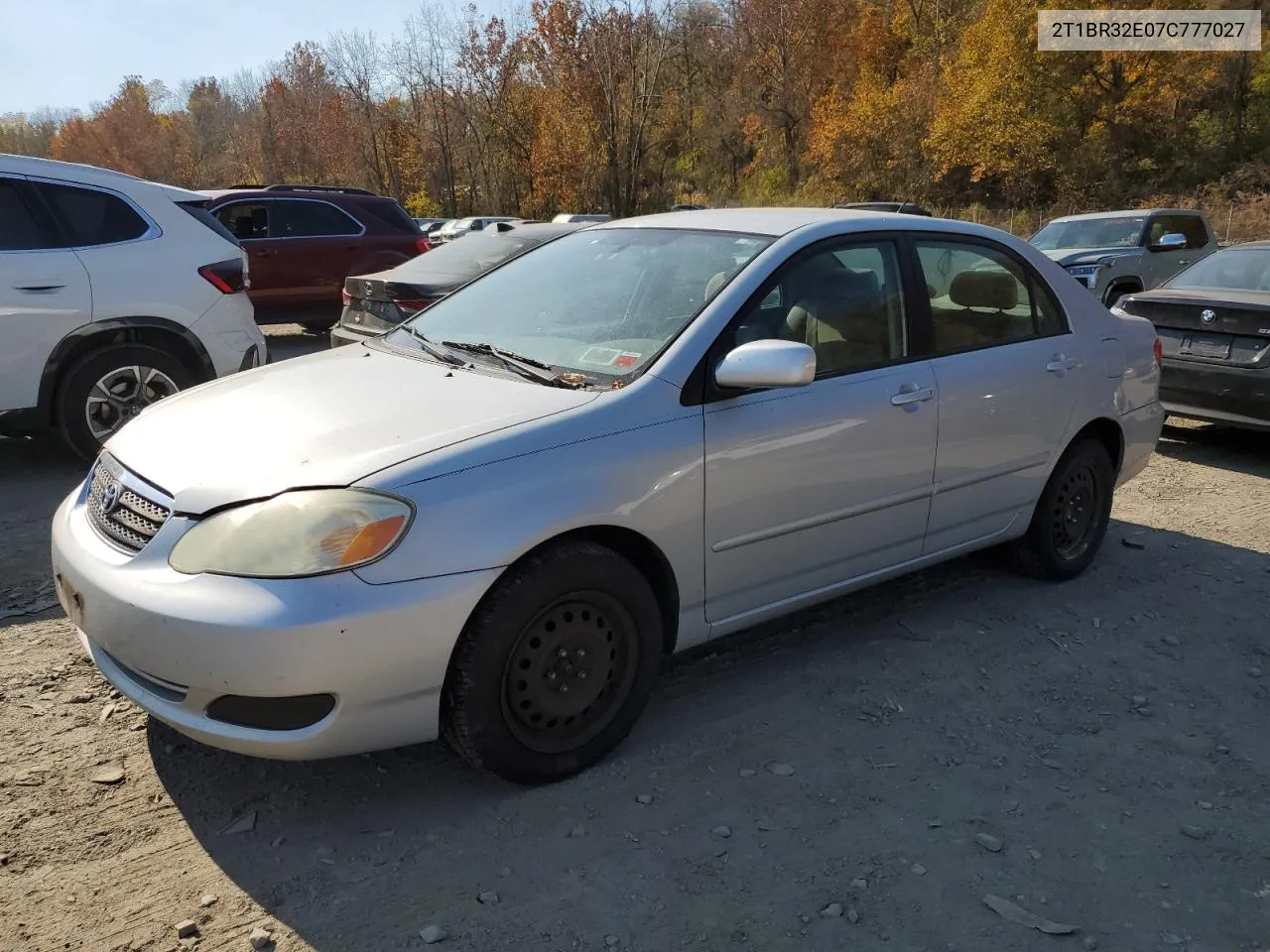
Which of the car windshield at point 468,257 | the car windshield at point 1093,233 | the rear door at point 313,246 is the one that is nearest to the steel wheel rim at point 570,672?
the car windshield at point 468,257

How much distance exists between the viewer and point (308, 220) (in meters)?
11.5

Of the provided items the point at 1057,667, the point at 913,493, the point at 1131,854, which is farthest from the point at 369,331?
the point at 1131,854

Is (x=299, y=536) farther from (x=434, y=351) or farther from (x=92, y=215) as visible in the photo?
(x=92, y=215)

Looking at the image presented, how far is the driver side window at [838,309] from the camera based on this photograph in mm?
3418

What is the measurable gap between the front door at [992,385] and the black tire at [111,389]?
4.61m

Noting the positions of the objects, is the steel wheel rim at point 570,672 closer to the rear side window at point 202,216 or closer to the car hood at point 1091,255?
the rear side window at point 202,216

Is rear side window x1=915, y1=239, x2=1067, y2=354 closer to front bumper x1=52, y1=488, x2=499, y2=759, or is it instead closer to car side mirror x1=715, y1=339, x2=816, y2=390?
car side mirror x1=715, y1=339, x2=816, y2=390

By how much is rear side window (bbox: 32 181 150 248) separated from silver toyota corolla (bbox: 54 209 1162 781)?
10.3ft

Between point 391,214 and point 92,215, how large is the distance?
626cm

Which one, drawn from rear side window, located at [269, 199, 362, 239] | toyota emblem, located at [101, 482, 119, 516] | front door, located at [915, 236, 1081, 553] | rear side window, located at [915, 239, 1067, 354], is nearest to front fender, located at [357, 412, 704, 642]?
toyota emblem, located at [101, 482, 119, 516]

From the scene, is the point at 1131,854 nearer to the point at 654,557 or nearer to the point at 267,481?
the point at 654,557

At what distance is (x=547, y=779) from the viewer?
115 inches

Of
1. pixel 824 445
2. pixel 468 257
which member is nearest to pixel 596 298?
pixel 824 445

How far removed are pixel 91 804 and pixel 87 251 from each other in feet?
13.7
